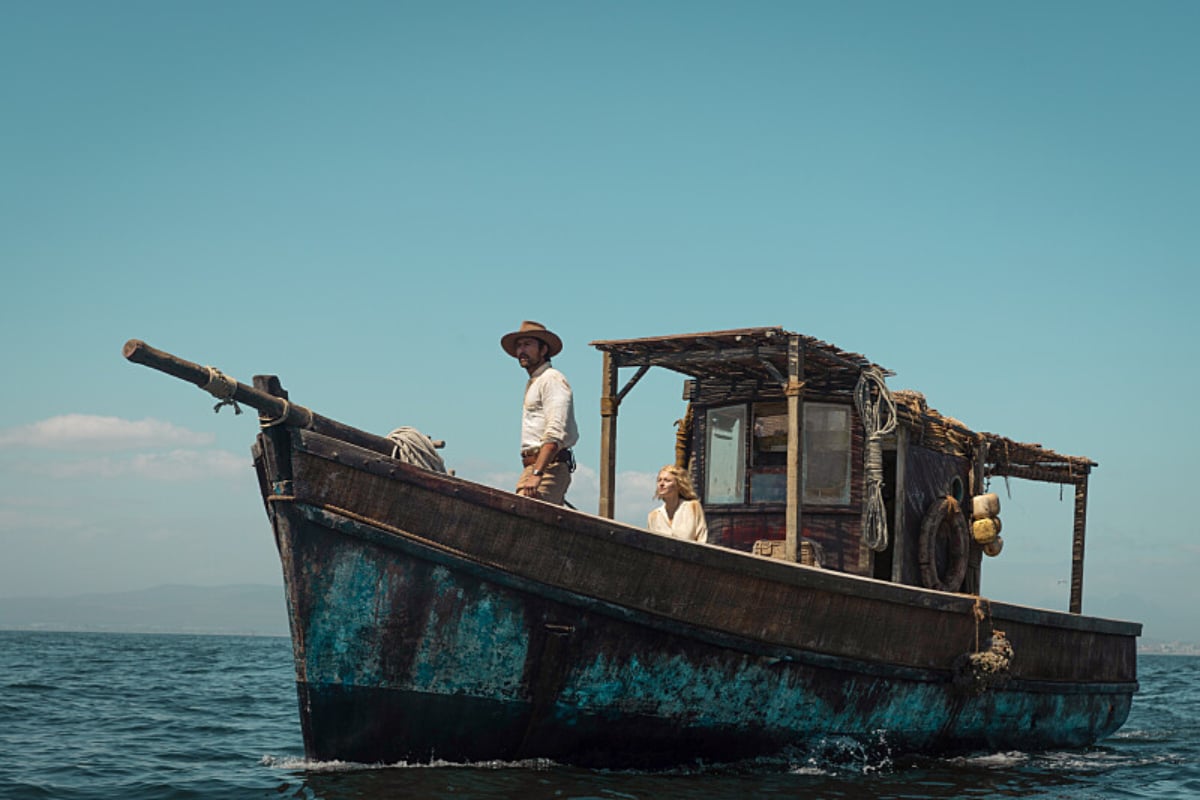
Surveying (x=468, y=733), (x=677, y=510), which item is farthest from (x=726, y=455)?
(x=468, y=733)

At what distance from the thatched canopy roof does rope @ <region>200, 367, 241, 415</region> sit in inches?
153

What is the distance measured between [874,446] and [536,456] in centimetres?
325

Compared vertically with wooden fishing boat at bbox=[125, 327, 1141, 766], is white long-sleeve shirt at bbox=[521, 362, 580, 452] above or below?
above

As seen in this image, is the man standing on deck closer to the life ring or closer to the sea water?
the sea water

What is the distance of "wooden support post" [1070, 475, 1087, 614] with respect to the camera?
47.0 ft

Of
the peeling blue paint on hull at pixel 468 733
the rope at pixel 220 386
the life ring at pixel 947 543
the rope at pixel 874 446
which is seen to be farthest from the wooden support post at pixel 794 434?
the rope at pixel 220 386

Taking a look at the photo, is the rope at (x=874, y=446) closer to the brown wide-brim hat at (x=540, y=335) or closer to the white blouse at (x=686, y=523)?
the white blouse at (x=686, y=523)

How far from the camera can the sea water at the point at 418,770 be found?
23.1 feet

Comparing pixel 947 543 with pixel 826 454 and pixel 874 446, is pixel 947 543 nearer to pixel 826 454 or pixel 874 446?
pixel 826 454

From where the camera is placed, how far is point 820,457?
1049 centimetres

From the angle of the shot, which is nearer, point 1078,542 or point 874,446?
Result: point 874,446

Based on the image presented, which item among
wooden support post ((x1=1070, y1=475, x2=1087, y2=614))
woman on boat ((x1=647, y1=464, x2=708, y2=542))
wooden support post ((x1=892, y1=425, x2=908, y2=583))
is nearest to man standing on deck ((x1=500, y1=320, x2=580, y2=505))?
woman on boat ((x1=647, y1=464, x2=708, y2=542))

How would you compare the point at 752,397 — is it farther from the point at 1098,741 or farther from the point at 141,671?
the point at 141,671

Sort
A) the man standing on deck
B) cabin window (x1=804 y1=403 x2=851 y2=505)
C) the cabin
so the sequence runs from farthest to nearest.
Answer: cabin window (x1=804 y1=403 x2=851 y2=505) → the cabin → the man standing on deck
